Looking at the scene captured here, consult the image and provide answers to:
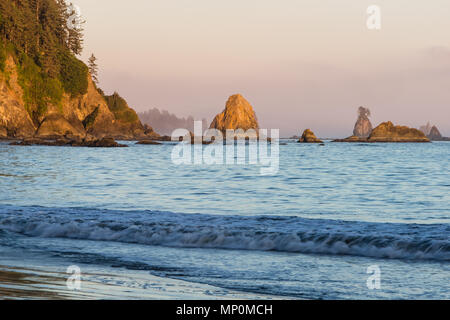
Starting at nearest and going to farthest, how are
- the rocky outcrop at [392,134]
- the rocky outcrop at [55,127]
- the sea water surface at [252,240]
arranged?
the sea water surface at [252,240], the rocky outcrop at [55,127], the rocky outcrop at [392,134]

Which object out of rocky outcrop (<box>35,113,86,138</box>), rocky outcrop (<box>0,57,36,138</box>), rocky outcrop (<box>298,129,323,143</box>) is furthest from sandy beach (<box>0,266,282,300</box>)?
rocky outcrop (<box>298,129,323,143</box>)

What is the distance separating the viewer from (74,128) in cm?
11756

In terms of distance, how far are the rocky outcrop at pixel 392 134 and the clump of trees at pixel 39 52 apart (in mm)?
98286

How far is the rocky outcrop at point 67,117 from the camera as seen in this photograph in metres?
101

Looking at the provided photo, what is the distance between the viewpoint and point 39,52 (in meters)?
121

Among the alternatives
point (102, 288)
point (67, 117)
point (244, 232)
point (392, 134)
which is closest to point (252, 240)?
point (244, 232)

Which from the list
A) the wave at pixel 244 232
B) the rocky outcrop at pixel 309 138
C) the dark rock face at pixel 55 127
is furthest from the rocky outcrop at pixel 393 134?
the wave at pixel 244 232

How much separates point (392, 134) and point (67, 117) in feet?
362

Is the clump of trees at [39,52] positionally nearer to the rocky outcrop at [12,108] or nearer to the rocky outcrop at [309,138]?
the rocky outcrop at [12,108]

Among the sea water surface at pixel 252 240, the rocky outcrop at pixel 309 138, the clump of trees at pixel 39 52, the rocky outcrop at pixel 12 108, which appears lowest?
the sea water surface at pixel 252 240

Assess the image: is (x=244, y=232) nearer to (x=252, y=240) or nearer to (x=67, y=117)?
(x=252, y=240)

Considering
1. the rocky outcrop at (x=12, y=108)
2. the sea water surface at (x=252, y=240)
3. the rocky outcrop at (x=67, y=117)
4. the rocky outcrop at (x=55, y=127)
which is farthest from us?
the rocky outcrop at (x=55, y=127)

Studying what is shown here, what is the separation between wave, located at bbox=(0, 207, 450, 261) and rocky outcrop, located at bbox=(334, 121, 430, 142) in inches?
6745
